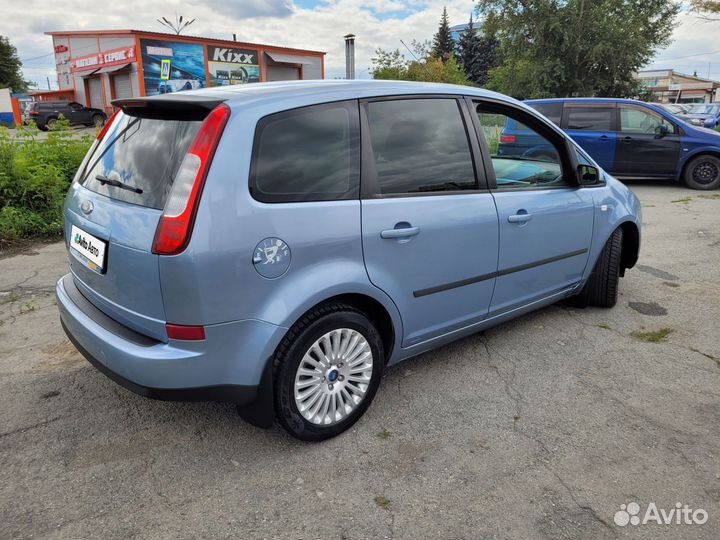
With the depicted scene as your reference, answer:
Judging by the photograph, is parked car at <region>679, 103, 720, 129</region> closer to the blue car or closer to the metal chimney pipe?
the blue car

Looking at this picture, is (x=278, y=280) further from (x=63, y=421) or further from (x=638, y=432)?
(x=638, y=432)

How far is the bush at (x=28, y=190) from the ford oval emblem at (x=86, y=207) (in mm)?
4233

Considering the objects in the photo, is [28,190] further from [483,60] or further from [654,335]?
[483,60]

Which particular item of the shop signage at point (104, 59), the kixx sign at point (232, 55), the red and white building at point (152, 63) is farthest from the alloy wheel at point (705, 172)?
the kixx sign at point (232, 55)

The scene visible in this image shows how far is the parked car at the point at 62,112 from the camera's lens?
27.0 metres

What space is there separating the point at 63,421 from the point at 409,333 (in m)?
1.88

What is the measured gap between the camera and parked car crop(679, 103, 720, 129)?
21875 millimetres

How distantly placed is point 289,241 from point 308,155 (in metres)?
0.44

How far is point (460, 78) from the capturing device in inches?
1608

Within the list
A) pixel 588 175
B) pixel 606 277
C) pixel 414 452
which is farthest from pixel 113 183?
pixel 606 277

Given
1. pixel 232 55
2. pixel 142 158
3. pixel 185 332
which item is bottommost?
pixel 185 332

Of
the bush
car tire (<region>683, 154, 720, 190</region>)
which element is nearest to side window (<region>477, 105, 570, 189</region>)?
the bush

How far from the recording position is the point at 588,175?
391 cm

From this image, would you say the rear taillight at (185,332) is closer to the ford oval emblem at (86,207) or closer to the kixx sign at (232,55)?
the ford oval emblem at (86,207)
